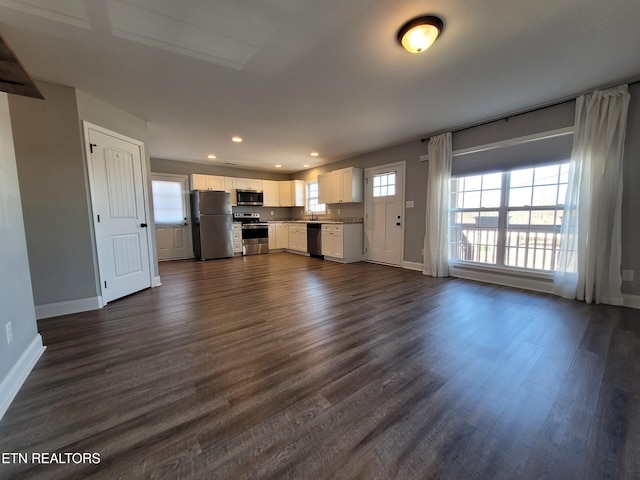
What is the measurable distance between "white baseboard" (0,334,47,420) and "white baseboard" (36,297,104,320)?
96 cm

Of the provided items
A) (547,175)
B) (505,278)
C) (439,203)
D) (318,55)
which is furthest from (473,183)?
(318,55)

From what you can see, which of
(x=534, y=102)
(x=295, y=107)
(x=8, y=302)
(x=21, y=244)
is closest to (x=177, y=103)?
(x=295, y=107)

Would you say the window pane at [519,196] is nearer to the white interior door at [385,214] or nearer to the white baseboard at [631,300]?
the white baseboard at [631,300]

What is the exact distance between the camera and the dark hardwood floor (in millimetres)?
1074

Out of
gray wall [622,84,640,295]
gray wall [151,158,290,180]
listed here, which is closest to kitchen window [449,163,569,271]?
gray wall [622,84,640,295]

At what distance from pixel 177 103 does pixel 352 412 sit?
3.70m

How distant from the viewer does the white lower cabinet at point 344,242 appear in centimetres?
558

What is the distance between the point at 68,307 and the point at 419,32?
4.32 meters

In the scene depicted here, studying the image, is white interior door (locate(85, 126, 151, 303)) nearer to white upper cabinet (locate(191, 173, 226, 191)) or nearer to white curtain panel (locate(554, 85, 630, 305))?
white upper cabinet (locate(191, 173, 226, 191))

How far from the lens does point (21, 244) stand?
185 cm

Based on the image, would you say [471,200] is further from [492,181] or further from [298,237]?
[298,237]

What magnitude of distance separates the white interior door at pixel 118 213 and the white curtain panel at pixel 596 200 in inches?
223

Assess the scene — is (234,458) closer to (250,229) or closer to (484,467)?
(484,467)

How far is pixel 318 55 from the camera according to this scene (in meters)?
2.19
